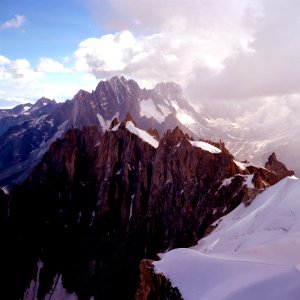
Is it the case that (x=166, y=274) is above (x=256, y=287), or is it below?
below

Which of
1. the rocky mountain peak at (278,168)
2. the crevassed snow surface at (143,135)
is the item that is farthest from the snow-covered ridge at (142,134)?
the rocky mountain peak at (278,168)

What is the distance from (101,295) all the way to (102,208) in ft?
132

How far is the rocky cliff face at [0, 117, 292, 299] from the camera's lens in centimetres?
12412

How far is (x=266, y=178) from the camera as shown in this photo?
389 ft

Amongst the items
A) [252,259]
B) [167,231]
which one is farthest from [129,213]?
[252,259]

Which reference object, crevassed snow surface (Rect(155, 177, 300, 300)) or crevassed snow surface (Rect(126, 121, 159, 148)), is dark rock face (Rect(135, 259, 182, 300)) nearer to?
crevassed snow surface (Rect(155, 177, 300, 300))

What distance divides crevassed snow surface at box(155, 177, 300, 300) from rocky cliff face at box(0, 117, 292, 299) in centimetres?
1894

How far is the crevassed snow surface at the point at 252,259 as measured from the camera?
3950 cm

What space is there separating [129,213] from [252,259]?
395 ft

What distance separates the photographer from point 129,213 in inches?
6722

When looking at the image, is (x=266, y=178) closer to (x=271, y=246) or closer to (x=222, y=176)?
(x=222, y=176)

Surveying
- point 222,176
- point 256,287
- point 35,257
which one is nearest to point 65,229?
point 35,257

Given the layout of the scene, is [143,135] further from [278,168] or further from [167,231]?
[278,168]

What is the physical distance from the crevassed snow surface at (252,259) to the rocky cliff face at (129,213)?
62.2 ft
